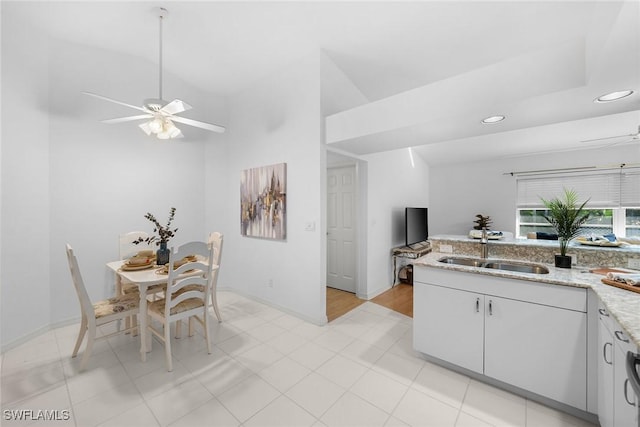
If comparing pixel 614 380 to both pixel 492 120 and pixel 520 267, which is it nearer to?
pixel 520 267

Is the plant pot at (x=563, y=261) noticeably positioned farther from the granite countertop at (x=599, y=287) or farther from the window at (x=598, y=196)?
the window at (x=598, y=196)

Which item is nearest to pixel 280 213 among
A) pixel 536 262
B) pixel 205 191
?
pixel 205 191

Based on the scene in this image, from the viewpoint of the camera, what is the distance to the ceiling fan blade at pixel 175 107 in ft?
6.88

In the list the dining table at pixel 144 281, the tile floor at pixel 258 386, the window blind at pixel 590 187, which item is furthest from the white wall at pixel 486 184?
the dining table at pixel 144 281

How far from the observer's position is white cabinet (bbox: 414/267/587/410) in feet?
5.33

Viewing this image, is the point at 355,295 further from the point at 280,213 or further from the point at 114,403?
the point at 114,403

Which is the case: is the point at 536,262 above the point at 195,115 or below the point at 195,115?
below

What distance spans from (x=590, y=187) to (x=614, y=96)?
408 cm

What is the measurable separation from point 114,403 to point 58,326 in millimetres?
1819

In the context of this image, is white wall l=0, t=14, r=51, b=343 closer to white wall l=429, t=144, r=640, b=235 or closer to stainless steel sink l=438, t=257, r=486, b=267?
stainless steel sink l=438, t=257, r=486, b=267

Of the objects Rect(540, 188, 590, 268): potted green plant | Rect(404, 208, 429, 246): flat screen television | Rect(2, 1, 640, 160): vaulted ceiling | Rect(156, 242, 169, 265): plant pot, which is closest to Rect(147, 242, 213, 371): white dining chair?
Rect(156, 242, 169, 265): plant pot

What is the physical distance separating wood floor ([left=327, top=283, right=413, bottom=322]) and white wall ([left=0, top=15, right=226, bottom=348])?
2497 millimetres

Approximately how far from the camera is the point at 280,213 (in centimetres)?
331

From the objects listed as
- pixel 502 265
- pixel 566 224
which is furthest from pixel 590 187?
pixel 502 265
